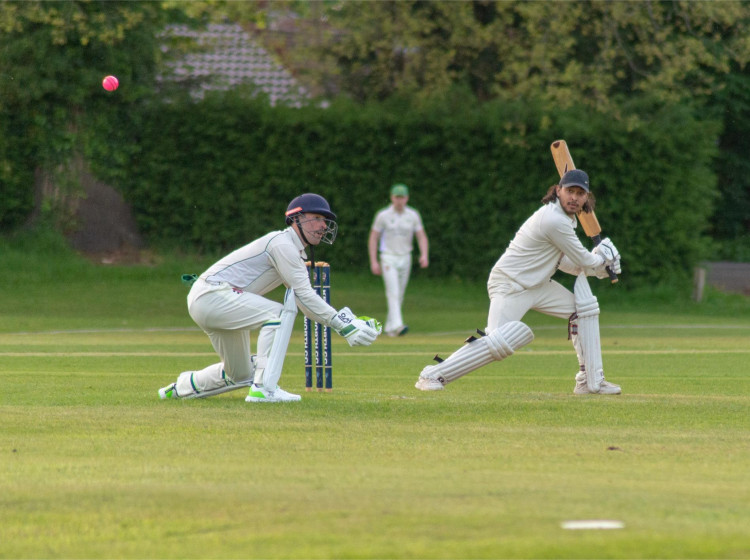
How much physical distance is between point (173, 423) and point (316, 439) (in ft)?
3.14

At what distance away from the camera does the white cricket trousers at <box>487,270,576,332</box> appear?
903cm

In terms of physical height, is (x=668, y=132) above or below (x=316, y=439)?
above

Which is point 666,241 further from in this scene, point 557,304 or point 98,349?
point 557,304

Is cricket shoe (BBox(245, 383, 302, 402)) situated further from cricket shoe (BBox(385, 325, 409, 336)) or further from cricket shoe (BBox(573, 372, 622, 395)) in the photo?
cricket shoe (BBox(385, 325, 409, 336))

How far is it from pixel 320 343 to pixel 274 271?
99 centimetres

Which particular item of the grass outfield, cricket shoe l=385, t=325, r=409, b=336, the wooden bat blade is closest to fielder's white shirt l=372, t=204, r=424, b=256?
cricket shoe l=385, t=325, r=409, b=336

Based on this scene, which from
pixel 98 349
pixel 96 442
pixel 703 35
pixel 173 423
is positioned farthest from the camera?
pixel 703 35

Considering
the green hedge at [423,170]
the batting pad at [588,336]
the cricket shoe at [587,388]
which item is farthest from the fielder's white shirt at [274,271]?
the green hedge at [423,170]

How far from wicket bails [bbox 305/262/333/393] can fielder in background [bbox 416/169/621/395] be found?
2.21 ft

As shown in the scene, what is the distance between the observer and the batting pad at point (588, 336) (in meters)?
8.92

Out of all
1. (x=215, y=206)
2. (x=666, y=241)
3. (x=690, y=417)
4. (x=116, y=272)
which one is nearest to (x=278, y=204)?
(x=215, y=206)

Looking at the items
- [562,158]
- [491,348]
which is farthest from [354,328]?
[562,158]

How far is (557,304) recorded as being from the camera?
29.7ft

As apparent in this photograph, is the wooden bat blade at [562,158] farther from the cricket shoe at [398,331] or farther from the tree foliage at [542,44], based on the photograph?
the tree foliage at [542,44]
